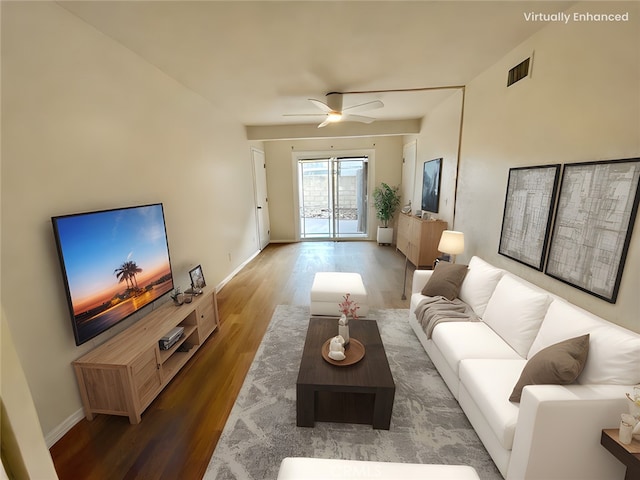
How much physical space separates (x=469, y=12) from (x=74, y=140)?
286cm

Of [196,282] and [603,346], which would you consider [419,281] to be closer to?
[603,346]

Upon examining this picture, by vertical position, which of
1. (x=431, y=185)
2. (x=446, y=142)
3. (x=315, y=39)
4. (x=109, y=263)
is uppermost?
(x=315, y=39)

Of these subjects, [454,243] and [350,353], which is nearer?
[350,353]

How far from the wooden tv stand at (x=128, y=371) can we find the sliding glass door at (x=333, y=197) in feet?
16.9

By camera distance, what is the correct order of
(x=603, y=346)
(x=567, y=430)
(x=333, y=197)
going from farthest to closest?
(x=333, y=197) → (x=603, y=346) → (x=567, y=430)

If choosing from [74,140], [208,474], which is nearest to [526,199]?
[208,474]

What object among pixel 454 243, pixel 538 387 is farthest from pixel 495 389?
pixel 454 243

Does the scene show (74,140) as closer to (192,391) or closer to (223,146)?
(192,391)

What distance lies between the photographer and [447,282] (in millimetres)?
2684

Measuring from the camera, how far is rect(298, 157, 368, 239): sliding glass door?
682 cm

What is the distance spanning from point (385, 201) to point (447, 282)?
13.0ft

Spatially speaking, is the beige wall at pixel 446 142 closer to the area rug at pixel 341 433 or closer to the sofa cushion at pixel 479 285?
Result: the sofa cushion at pixel 479 285

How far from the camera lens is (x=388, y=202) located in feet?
21.1

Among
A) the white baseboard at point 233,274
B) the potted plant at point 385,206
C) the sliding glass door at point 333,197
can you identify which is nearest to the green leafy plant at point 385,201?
the potted plant at point 385,206
